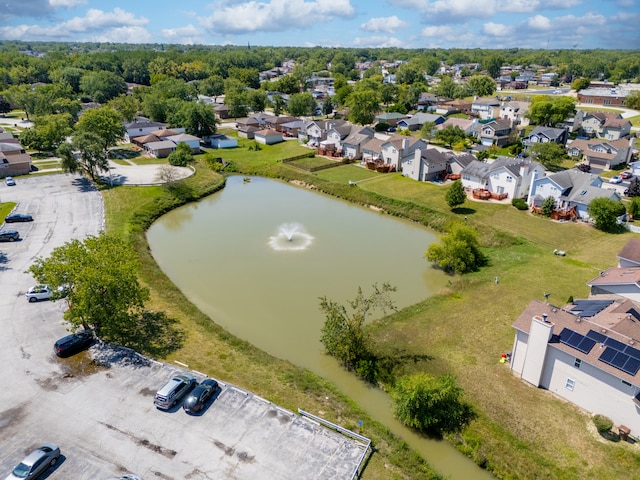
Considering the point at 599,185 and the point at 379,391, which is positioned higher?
the point at 599,185

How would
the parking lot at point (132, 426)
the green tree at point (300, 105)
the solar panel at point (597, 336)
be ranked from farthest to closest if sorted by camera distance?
the green tree at point (300, 105), the solar panel at point (597, 336), the parking lot at point (132, 426)

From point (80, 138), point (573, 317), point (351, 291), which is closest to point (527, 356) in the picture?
point (573, 317)

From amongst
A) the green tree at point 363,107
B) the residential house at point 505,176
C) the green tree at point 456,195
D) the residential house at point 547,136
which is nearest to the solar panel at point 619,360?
the green tree at point 456,195

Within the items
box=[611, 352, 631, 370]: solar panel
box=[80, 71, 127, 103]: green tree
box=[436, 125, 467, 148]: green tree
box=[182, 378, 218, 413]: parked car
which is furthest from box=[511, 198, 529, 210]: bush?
box=[80, 71, 127, 103]: green tree

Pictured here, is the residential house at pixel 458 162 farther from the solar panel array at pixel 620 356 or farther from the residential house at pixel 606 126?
the solar panel array at pixel 620 356

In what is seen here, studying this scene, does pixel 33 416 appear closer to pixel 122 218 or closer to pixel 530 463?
pixel 530 463

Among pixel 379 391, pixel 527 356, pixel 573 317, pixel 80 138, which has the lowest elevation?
pixel 379 391
